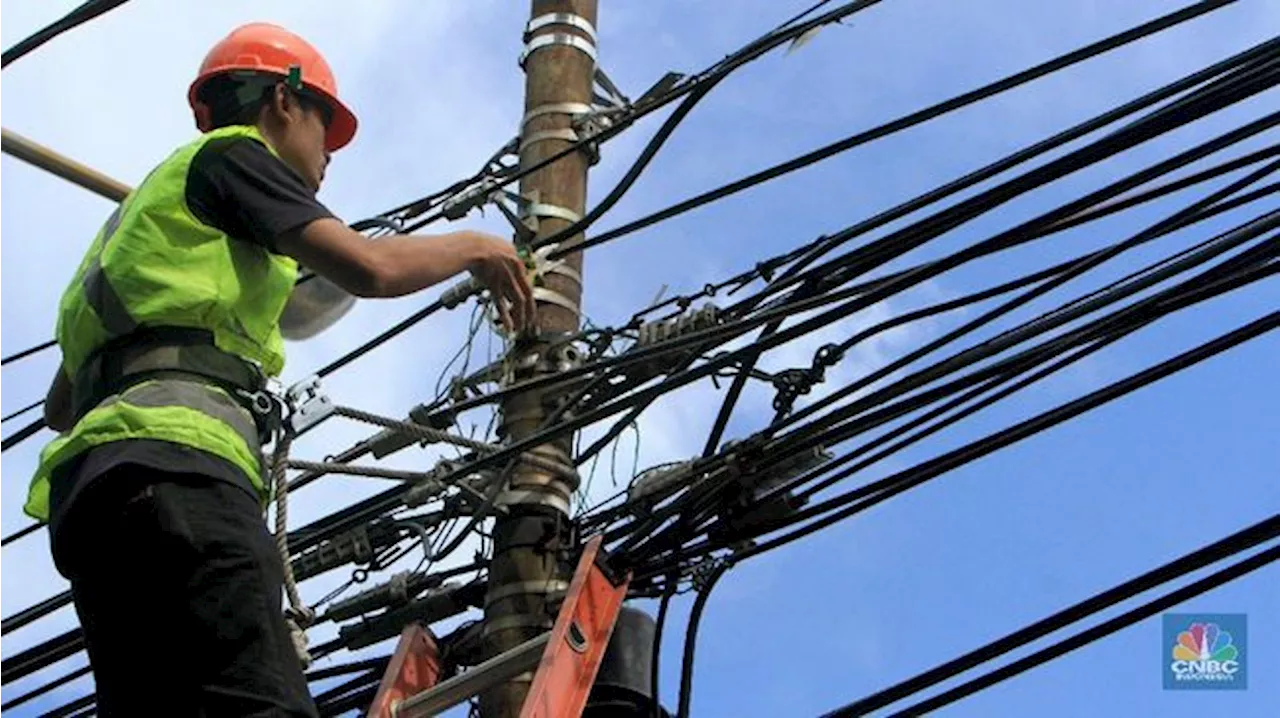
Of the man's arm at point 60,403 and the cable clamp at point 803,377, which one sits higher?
the cable clamp at point 803,377

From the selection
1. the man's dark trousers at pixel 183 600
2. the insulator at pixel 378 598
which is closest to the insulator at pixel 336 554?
the insulator at pixel 378 598

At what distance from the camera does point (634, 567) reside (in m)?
5.52

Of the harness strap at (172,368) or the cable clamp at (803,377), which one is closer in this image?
the harness strap at (172,368)

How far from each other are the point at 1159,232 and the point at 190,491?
2.67 m

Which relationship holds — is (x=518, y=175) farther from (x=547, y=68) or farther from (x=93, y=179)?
(x=93, y=179)

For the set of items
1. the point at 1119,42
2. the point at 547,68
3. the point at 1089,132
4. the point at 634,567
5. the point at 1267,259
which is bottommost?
the point at 634,567

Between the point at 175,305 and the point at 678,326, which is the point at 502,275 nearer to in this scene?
the point at 175,305

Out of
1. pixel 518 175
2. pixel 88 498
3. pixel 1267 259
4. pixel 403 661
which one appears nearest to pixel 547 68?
pixel 518 175

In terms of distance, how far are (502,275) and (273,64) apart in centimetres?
69

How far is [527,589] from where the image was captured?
211 inches

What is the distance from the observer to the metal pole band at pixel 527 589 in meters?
5.35

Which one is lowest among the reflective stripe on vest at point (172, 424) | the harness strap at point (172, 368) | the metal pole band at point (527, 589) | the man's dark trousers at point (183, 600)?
the man's dark trousers at point (183, 600)

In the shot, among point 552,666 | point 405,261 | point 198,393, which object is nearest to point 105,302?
point 198,393

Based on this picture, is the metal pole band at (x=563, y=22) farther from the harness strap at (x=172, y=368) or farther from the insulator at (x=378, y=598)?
the harness strap at (x=172, y=368)
